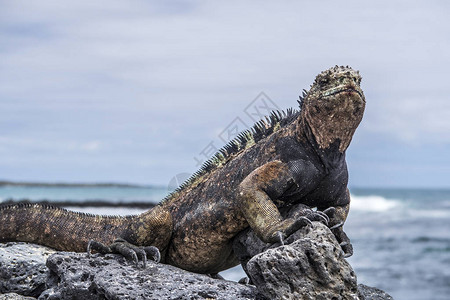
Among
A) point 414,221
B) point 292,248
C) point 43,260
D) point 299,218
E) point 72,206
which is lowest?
point 43,260

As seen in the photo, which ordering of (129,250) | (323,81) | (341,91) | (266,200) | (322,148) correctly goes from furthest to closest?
1. (129,250)
2. (322,148)
3. (266,200)
4. (323,81)
5. (341,91)

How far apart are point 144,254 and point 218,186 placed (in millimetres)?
1141

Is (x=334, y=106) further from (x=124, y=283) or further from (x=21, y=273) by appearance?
(x=21, y=273)

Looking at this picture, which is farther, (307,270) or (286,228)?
(286,228)

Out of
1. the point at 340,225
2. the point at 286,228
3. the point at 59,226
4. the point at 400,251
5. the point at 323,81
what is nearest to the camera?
the point at 286,228

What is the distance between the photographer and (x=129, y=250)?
20.2ft

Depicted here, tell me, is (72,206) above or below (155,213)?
above

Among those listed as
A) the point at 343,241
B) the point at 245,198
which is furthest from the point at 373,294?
the point at 245,198

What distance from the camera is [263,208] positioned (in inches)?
229

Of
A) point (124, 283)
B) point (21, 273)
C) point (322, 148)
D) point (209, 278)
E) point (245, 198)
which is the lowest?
point (21, 273)

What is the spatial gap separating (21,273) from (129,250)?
148 cm

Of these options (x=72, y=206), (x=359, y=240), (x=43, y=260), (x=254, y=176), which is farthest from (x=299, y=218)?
(x=72, y=206)

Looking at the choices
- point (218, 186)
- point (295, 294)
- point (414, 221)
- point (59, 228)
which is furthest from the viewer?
point (414, 221)

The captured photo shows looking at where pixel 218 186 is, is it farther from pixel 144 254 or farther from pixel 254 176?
pixel 144 254
